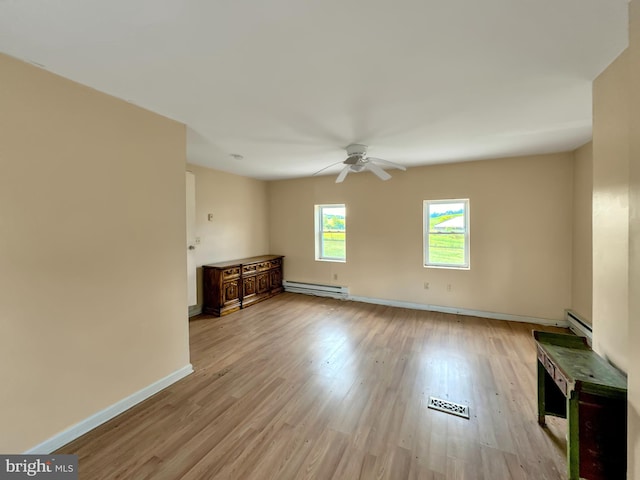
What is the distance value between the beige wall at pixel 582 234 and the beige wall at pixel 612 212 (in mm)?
1938

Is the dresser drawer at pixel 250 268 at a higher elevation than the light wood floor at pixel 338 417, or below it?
higher

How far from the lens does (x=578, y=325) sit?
3434mm

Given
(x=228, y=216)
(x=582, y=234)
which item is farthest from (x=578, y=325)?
(x=228, y=216)

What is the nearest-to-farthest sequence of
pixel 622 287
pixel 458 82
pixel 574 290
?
pixel 622 287
pixel 458 82
pixel 574 290

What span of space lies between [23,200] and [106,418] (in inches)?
64.9

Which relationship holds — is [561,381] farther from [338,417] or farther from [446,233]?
[446,233]

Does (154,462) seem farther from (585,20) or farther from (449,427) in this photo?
(585,20)

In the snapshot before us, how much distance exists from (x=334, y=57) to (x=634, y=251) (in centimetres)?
183

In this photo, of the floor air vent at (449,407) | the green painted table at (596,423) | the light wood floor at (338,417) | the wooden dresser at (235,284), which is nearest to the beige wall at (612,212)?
the green painted table at (596,423)

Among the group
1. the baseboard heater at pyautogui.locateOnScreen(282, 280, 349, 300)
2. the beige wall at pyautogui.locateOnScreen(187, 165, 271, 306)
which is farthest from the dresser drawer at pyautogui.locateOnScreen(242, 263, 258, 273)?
the baseboard heater at pyautogui.locateOnScreen(282, 280, 349, 300)

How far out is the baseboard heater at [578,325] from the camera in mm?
3199

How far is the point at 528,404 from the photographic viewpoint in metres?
2.13

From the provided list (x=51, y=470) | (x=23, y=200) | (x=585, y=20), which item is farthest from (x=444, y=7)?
(x=51, y=470)

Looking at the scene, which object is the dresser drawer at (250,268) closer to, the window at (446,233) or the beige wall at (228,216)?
the beige wall at (228,216)
